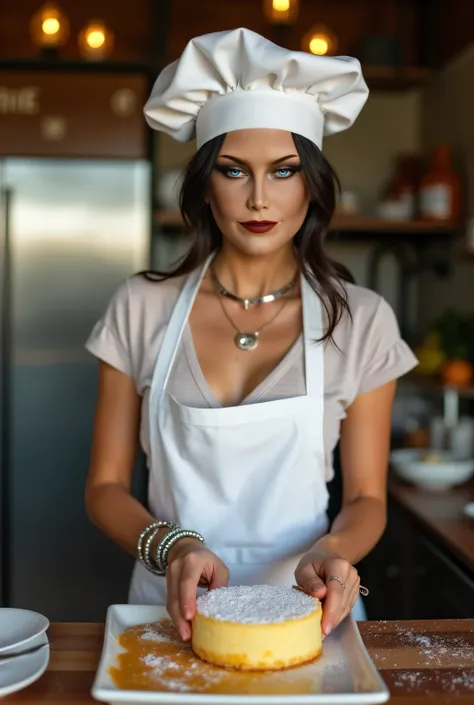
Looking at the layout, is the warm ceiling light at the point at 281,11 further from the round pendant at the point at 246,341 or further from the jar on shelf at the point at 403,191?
the round pendant at the point at 246,341

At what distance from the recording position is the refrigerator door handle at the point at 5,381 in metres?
3.51

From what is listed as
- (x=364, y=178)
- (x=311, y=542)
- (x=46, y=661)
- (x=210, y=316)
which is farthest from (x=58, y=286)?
(x=46, y=661)

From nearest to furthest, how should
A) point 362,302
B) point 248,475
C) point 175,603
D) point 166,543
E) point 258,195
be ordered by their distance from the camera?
point 175,603, point 166,543, point 258,195, point 248,475, point 362,302

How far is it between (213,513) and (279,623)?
0.53m

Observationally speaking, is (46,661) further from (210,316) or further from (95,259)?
(95,259)

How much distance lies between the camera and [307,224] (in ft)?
5.33

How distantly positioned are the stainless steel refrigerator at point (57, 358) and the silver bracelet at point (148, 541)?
2209mm

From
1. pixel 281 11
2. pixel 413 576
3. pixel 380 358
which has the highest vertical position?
pixel 281 11

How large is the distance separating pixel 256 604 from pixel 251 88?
81 centimetres

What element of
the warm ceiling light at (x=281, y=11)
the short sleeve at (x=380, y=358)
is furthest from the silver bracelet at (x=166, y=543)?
the warm ceiling light at (x=281, y=11)

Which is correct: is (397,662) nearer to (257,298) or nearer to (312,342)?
(312,342)

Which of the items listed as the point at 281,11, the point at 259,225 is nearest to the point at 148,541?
the point at 259,225

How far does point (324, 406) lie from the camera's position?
5.03 ft

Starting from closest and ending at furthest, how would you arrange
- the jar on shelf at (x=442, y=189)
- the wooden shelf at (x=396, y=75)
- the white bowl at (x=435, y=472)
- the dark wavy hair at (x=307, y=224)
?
the dark wavy hair at (x=307, y=224), the white bowl at (x=435, y=472), the jar on shelf at (x=442, y=189), the wooden shelf at (x=396, y=75)
